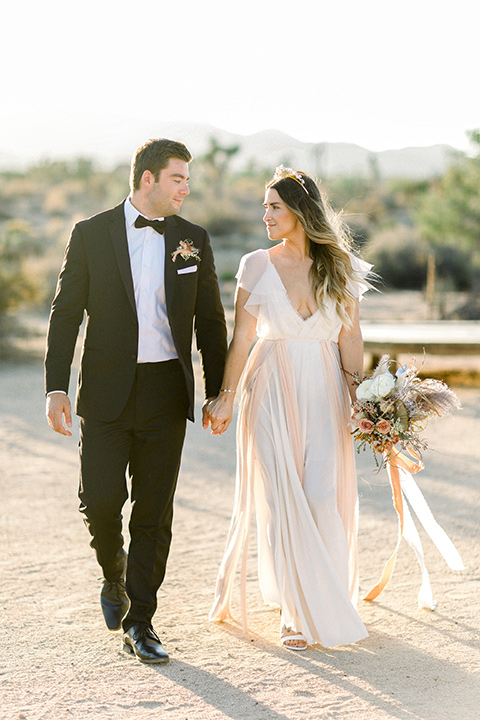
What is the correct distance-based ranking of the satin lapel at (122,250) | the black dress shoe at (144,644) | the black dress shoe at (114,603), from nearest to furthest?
the black dress shoe at (144,644) < the satin lapel at (122,250) < the black dress shoe at (114,603)

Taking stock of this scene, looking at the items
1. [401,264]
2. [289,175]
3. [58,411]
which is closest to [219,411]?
[58,411]

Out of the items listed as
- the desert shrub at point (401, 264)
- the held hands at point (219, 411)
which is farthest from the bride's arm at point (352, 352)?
the desert shrub at point (401, 264)

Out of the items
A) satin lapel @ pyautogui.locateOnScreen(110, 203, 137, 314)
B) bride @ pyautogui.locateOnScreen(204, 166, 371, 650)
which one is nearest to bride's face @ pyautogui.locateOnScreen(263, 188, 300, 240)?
bride @ pyautogui.locateOnScreen(204, 166, 371, 650)

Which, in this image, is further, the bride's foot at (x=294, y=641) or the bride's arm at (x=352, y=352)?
the bride's arm at (x=352, y=352)

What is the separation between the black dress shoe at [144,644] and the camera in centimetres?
406

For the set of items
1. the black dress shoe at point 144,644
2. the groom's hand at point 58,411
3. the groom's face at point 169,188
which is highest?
the groom's face at point 169,188

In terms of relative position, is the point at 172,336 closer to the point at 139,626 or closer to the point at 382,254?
the point at 139,626

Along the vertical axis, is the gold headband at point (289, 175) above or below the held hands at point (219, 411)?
above

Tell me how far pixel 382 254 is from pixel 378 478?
2388cm

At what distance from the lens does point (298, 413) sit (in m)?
4.54

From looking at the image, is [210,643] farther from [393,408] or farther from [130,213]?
[130,213]

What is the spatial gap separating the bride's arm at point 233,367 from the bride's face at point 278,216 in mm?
361

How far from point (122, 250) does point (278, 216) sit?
33.6 inches

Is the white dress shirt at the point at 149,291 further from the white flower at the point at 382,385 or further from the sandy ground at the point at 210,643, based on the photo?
the sandy ground at the point at 210,643
